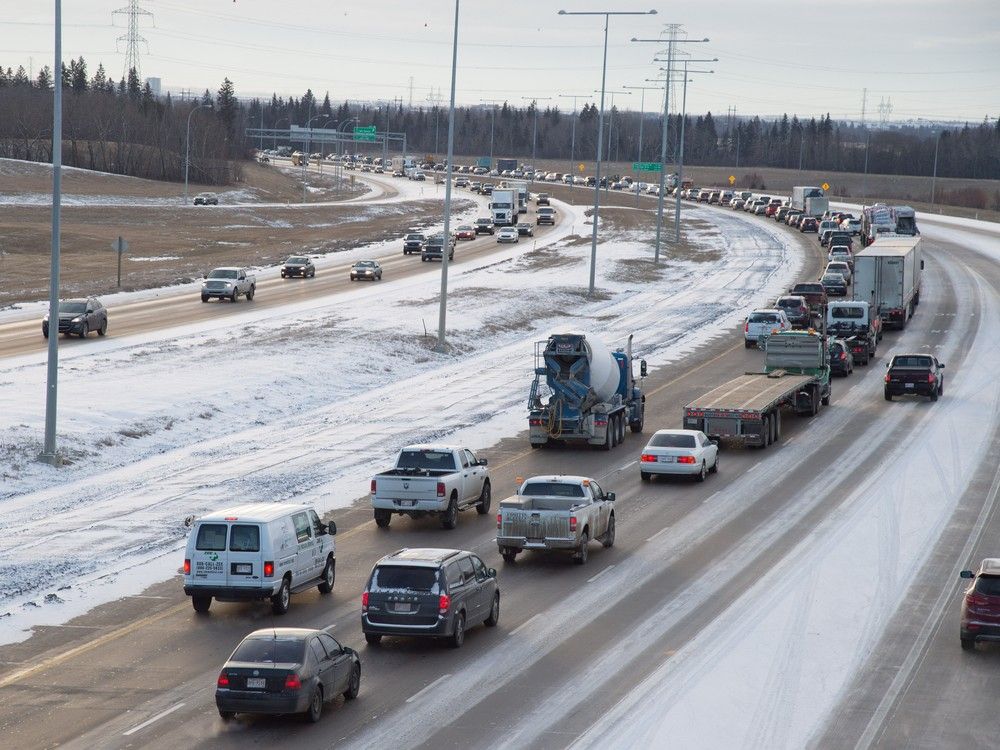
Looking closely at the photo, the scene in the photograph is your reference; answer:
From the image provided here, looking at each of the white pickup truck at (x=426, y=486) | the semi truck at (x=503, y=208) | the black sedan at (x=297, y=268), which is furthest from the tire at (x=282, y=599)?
the semi truck at (x=503, y=208)

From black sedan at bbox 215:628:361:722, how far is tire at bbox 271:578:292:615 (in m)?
5.15

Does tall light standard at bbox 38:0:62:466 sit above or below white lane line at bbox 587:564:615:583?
above

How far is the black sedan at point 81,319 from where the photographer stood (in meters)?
57.5

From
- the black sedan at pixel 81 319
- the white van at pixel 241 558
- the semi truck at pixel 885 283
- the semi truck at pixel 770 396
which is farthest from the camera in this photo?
the semi truck at pixel 885 283

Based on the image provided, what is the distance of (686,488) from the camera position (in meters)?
36.1

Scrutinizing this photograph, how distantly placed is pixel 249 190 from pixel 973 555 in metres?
153

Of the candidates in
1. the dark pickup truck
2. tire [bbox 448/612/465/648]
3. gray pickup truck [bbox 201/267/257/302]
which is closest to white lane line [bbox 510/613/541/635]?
Answer: tire [bbox 448/612/465/648]

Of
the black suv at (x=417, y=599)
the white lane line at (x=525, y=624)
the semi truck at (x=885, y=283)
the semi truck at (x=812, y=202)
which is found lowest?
the white lane line at (x=525, y=624)

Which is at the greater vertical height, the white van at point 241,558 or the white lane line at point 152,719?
the white van at point 241,558

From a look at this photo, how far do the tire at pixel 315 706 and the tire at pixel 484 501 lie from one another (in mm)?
14537

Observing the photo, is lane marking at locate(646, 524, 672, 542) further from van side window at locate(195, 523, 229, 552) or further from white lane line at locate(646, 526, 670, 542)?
van side window at locate(195, 523, 229, 552)

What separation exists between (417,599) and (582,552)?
22.7 feet

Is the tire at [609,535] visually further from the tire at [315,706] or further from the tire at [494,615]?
the tire at [315,706]

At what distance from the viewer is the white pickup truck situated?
3073 centimetres
